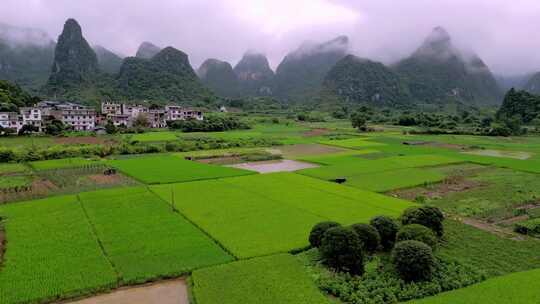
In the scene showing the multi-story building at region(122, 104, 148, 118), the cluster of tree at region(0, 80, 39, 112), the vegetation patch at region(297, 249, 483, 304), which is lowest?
the vegetation patch at region(297, 249, 483, 304)

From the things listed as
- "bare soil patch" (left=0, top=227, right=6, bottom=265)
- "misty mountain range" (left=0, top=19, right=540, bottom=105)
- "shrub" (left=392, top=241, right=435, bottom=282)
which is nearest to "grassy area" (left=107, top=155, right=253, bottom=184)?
"bare soil patch" (left=0, top=227, right=6, bottom=265)

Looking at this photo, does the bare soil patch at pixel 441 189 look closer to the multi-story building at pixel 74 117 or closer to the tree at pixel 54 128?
the tree at pixel 54 128

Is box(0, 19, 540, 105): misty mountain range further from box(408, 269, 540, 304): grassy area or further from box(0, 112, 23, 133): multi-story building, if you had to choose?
box(408, 269, 540, 304): grassy area

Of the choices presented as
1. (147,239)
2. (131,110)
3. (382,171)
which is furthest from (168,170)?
(131,110)

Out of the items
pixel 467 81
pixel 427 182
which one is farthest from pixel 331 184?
pixel 467 81

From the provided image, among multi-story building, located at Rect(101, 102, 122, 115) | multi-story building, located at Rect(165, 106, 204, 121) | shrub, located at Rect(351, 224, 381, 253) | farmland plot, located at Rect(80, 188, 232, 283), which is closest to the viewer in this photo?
farmland plot, located at Rect(80, 188, 232, 283)

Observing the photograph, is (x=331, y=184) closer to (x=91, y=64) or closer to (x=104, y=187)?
(x=104, y=187)

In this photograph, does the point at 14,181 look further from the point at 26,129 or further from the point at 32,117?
the point at 32,117
